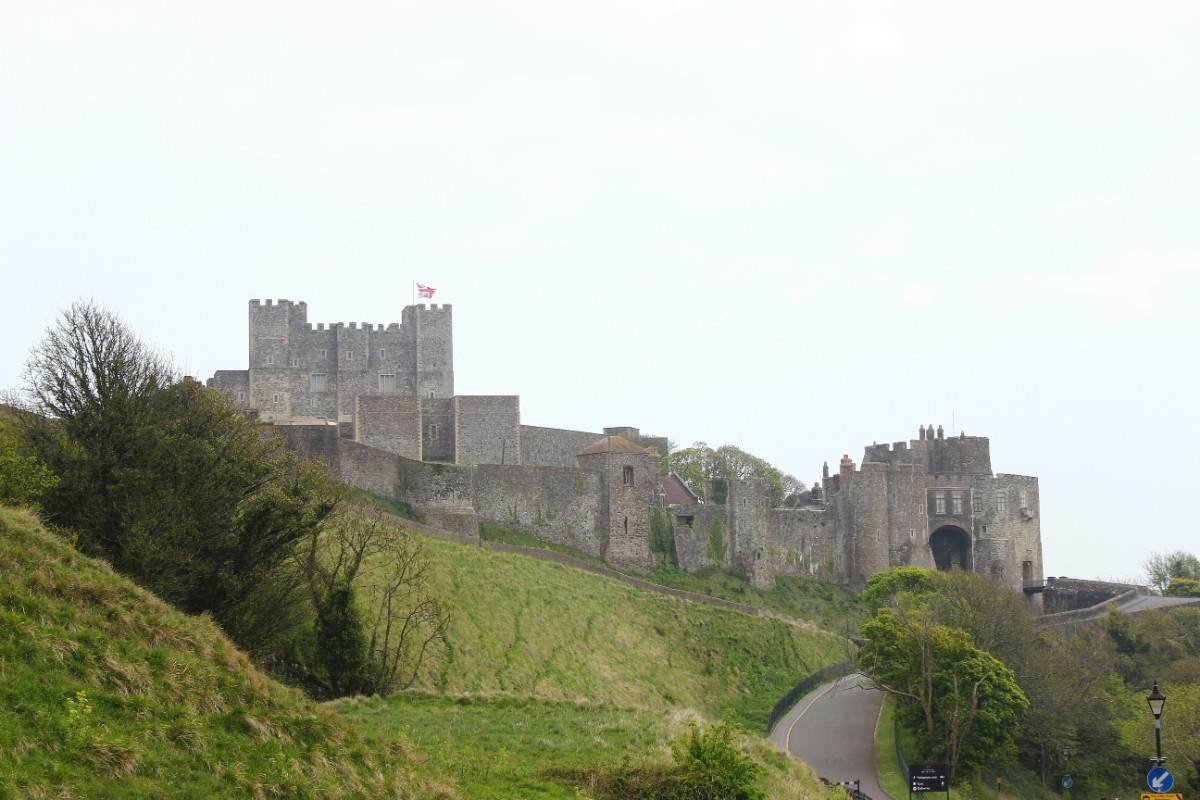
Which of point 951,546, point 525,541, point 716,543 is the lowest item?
point 951,546

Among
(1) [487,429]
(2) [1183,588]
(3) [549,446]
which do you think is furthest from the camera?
(2) [1183,588]

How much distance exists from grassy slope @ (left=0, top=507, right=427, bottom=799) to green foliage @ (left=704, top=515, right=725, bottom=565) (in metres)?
36.1

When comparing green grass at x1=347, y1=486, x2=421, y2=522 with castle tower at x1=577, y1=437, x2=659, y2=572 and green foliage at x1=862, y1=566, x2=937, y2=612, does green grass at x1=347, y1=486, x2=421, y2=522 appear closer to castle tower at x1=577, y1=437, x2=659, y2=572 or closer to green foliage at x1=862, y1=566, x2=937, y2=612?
castle tower at x1=577, y1=437, x2=659, y2=572

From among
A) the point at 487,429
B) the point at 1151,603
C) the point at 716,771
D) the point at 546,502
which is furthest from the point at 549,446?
the point at 716,771

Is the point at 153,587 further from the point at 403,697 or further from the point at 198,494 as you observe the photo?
the point at 403,697

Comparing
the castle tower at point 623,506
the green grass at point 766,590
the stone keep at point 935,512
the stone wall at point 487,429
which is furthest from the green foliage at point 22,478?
the stone keep at point 935,512

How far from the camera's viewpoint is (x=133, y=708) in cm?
1545

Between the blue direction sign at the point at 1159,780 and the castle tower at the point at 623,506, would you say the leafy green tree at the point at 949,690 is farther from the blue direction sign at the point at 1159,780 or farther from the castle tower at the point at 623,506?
the blue direction sign at the point at 1159,780

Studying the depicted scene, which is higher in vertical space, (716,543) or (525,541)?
(525,541)

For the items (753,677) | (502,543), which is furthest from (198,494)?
(753,677)

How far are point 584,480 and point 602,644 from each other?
390 inches

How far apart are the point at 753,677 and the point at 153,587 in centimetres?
2778

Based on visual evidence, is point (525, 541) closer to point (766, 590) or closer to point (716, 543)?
point (716, 543)

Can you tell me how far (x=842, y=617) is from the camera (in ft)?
181
